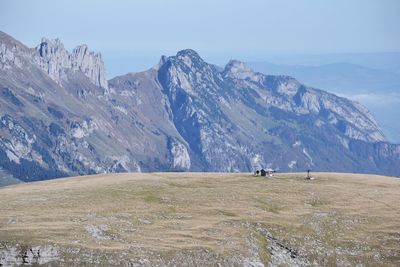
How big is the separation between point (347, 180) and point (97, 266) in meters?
82.0

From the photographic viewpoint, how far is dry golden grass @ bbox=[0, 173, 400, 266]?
101 metres

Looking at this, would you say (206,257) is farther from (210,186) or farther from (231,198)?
(210,186)

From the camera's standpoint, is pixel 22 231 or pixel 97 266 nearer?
pixel 97 266

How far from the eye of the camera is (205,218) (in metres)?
118

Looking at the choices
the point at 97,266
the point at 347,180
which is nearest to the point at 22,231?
the point at 97,266

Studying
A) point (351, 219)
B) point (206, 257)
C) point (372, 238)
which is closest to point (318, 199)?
point (351, 219)

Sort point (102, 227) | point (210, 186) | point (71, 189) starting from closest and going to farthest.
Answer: point (102, 227) < point (71, 189) < point (210, 186)

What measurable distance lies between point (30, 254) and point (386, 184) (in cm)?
9193

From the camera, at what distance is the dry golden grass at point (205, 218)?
332 ft

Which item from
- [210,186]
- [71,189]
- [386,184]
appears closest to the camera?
[71,189]

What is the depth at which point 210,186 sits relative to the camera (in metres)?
143

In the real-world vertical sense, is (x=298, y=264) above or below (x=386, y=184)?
below

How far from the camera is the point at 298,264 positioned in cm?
10688

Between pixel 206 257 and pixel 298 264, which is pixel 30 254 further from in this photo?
pixel 298 264
